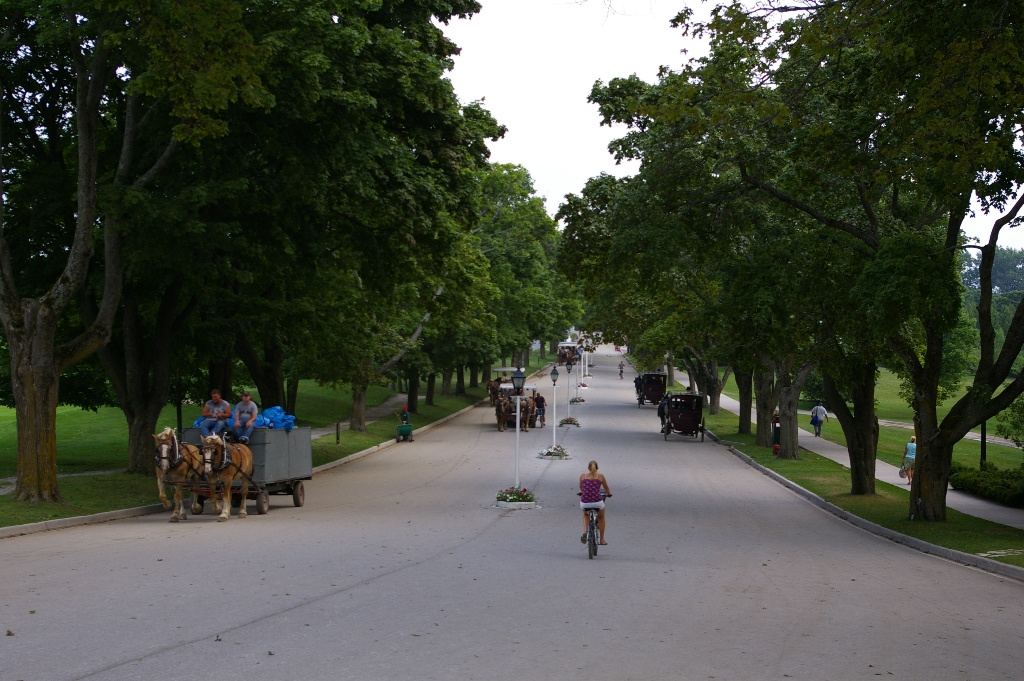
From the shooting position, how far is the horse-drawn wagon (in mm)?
20844

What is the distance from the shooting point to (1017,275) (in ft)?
545

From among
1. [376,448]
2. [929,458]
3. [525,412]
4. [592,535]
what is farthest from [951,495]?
[525,412]

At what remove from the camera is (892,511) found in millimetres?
24297

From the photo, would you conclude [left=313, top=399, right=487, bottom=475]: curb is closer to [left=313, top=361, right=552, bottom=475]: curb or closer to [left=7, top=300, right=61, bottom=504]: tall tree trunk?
[left=313, top=361, right=552, bottom=475]: curb

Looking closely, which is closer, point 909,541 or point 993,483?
point 909,541

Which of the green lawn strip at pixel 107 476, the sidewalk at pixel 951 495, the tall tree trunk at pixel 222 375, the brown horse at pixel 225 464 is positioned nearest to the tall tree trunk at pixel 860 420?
the sidewalk at pixel 951 495

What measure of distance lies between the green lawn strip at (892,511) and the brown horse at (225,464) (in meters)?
12.3

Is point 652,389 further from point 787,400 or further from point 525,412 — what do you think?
point 787,400

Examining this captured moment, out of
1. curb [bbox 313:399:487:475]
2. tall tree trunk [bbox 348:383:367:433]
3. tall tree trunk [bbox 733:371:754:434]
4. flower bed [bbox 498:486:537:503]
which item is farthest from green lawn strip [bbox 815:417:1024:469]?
flower bed [bbox 498:486:537:503]

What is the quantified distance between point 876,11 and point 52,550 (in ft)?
43.2

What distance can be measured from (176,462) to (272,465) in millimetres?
2196

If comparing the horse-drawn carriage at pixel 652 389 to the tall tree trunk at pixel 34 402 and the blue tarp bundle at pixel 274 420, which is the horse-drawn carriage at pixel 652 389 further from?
the tall tree trunk at pixel 34 402

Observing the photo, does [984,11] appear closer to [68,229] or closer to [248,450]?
[248,450]

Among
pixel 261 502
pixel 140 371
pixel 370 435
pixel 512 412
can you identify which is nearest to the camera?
pixel 261 502
